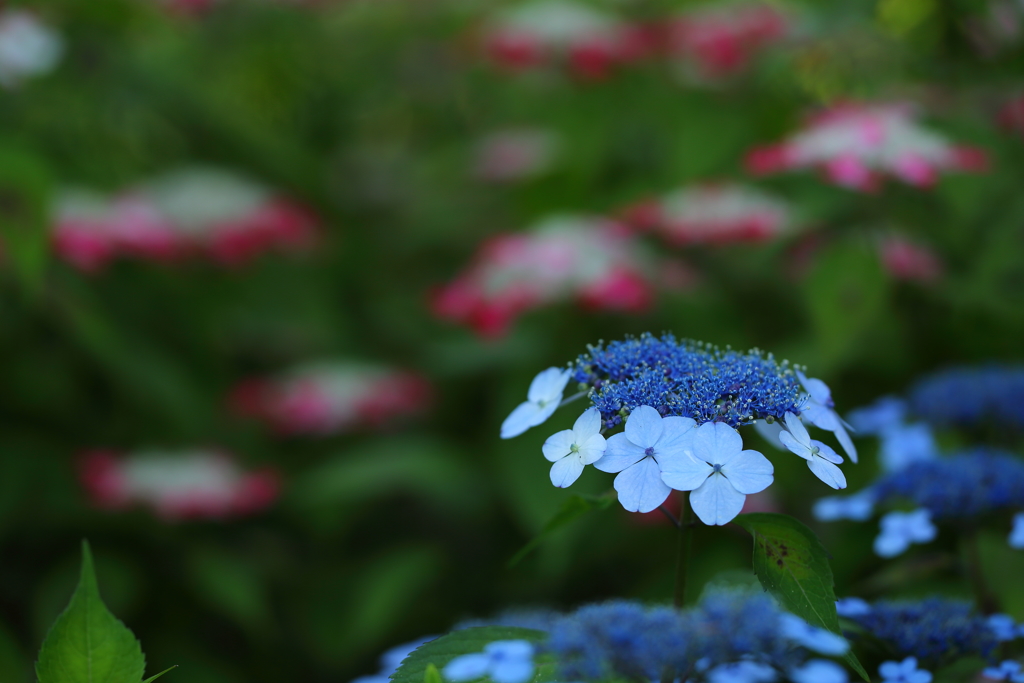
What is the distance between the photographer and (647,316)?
1.56 meters

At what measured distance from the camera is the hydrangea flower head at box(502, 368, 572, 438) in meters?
0.64

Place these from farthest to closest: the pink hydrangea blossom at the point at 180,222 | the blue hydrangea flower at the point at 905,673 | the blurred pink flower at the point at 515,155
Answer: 1. the blurred pink flower at the point at 515,155
2. the pink hydrangea blossom at the point at 180,222
3. the blue hydrangea flower at the point at 905,673

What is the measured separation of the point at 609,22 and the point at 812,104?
411 millimetres

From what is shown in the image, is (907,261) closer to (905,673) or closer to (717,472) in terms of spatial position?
(905,673)

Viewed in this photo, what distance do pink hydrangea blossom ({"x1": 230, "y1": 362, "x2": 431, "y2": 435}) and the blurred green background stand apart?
0.07 m

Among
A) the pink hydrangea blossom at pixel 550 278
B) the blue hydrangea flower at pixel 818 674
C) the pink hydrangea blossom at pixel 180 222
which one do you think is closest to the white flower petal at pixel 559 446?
the blue hydrangea flower at pixel 818 674

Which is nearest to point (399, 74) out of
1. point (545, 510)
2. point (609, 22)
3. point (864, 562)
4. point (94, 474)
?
point (609, 22)

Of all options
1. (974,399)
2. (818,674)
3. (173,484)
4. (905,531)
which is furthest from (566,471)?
(173,484)

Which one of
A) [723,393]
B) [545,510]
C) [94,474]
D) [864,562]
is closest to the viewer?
[723,393]

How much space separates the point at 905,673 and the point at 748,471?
0.73 ft

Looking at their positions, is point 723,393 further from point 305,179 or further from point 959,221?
point 305,179

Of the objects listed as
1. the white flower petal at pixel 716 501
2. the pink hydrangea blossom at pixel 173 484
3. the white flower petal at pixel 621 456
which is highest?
the pink hydrangea blossom at pixel 173 484

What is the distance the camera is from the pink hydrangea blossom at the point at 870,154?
1162 millimetres

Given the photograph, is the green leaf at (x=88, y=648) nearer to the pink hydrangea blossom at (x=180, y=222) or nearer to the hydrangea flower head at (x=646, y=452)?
the hydrangea flower head at (x=646, y=452)
